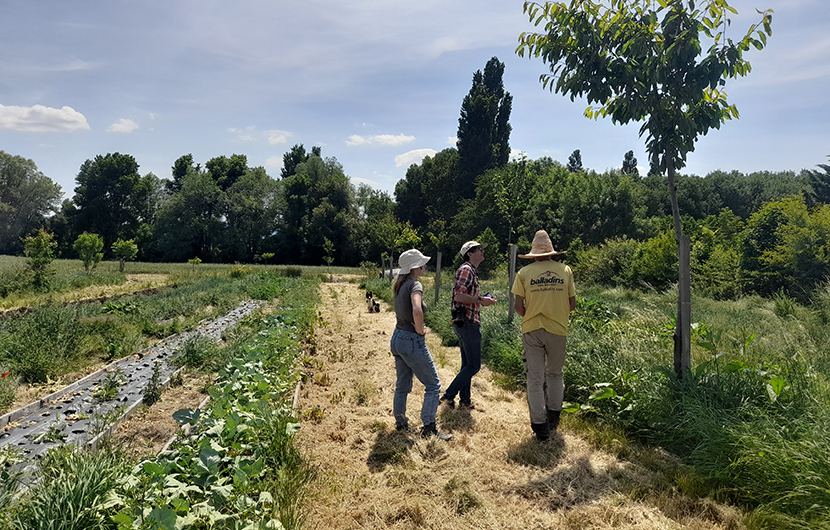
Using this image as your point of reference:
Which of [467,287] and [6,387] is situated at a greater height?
[467,287]

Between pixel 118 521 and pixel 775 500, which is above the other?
pixel 118 521

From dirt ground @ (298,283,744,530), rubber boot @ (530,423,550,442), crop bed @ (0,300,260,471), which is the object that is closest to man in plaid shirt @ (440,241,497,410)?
dirt ground @ (298,283,744,530)

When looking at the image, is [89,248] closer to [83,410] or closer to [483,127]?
[83,410]

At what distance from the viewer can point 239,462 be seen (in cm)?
326

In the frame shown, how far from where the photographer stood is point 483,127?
144 feet

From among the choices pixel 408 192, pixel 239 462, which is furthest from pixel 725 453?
pixel 408 192

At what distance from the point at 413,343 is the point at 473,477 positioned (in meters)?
1.29

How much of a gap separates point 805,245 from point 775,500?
14674 mm

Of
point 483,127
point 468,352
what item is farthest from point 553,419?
point 483,127

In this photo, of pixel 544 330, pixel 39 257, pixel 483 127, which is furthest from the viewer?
pixel 483 127

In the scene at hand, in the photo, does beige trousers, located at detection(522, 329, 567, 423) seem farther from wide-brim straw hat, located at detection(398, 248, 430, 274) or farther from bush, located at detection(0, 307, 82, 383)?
bush, located at detection(0, 307, 82, 383)

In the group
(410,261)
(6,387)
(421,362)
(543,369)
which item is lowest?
(6,387)

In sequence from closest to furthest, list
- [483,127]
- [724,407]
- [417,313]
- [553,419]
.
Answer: [724,407]
[417,313]
[553,419]
[483,127]

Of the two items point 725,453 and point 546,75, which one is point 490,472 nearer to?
point 725,453
